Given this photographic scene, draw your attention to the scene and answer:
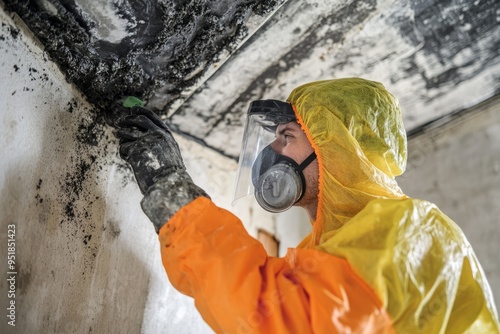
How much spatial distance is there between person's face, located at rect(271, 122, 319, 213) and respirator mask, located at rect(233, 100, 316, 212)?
1 cm

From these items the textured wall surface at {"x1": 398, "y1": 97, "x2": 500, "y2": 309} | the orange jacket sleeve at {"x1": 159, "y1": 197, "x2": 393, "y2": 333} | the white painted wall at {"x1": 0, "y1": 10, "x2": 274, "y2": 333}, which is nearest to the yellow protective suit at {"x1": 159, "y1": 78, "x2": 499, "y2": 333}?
the orange jacket sleeve at {"x1": 159, "y1": 197, "x2": 393, "y2": 333}

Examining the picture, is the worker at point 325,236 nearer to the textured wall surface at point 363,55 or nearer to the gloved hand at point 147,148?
the gloved hand at point 147,148

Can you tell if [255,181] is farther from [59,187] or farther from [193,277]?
[59,187]

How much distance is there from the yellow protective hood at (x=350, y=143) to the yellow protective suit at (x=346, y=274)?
2cm

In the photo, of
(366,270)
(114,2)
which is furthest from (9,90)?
(366,270)

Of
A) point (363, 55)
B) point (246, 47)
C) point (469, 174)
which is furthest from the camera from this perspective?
point (469, 174)

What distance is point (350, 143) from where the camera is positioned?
4.11 ft

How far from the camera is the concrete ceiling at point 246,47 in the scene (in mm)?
1290

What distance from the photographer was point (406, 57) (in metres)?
1.68

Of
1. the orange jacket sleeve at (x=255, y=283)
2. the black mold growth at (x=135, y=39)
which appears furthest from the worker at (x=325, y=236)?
the black mold growth at (x=135, y=39)

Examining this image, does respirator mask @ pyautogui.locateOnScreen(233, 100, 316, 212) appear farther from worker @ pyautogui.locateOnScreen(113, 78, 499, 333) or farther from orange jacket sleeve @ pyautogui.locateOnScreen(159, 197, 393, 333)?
orange jacket sleeve @ pyautogui.locateOnScreen(159, 197, 393, 333)

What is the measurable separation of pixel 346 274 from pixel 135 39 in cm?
101

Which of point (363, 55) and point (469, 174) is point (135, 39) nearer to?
point (363, 55)

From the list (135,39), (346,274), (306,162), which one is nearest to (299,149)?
(306,162)
